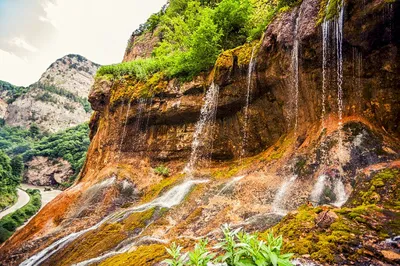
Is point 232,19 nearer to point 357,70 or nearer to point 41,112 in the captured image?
point 357,70

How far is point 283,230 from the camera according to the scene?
4684mm

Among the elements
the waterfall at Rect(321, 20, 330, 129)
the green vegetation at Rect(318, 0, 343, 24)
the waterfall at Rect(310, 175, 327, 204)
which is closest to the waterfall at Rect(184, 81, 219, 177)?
the waterfall at Rect(321, 20, 330, 129)

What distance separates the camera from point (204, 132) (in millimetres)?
15680

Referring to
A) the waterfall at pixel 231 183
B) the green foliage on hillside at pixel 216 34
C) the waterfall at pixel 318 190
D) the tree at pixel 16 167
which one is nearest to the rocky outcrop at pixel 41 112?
the tree at pixel 16 167

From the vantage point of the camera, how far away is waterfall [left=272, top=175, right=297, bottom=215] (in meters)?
8.17

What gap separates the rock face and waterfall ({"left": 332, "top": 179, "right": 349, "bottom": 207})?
2768 inches

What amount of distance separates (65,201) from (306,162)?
41.1 ft

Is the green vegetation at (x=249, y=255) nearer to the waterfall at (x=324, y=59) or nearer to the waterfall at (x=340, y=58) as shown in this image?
the waterfall at (x=340, y=58)

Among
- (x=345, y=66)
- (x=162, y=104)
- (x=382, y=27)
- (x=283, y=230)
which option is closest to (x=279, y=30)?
(x=345, y=66)

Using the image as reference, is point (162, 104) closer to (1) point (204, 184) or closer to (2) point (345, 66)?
(1) point (204, 184)

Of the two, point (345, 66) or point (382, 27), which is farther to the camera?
point (345, 66)

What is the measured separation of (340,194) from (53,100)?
119 m

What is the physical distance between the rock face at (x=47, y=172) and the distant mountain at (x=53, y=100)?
114 ft

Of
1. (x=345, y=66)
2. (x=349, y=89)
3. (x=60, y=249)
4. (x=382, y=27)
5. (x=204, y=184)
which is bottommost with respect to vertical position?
(x=60, y=249)
